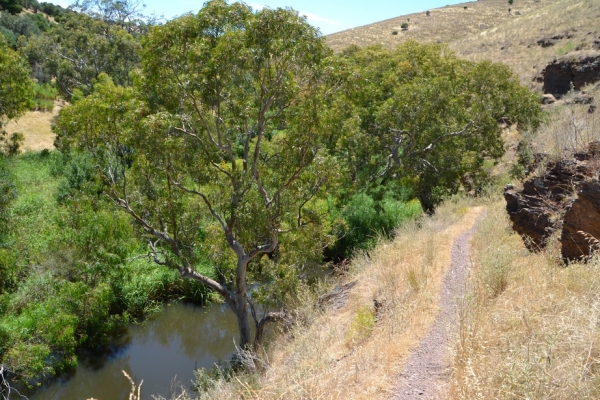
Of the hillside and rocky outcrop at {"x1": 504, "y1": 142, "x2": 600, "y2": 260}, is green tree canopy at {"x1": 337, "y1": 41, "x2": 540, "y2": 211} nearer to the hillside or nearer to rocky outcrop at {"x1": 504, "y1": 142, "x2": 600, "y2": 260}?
rocky outcrop at {"x1": 504, "y1": 142, "x2": 600, "y2": 260}

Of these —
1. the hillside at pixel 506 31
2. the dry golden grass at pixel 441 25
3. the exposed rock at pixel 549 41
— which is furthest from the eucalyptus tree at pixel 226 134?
the dry golden grass at pixel 441 25

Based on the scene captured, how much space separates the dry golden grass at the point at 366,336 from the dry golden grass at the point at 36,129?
27198mm

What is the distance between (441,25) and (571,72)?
3963 centimetres

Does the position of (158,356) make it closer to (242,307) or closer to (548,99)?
(242,307)

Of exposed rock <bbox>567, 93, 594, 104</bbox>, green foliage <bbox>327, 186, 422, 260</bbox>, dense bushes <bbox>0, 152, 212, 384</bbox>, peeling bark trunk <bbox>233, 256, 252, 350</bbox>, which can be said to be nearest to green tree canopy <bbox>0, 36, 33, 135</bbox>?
dense bushes <bbox>0, 152, 212, 384</bbox>

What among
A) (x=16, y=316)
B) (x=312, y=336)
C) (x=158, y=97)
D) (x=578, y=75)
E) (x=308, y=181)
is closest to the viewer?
(x=312, y=336)

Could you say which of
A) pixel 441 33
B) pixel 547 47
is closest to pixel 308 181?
pixel 547 47

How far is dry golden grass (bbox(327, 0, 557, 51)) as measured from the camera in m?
57.6

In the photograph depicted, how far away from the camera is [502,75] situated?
751 inches

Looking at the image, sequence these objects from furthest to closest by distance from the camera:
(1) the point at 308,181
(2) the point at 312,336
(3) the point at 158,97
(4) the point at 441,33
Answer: (4) the point at 441,33, (1) the point at 308,181, (3) the point at 158,97, (2) the point at 312,336

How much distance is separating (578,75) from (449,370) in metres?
25.3

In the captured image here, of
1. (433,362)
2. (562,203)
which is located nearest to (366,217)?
(562,203)

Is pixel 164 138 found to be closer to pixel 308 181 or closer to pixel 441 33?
pixel 308 181

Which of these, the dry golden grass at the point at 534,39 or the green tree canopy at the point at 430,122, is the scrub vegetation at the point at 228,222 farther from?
the dry golden grass at the point at 534,39
